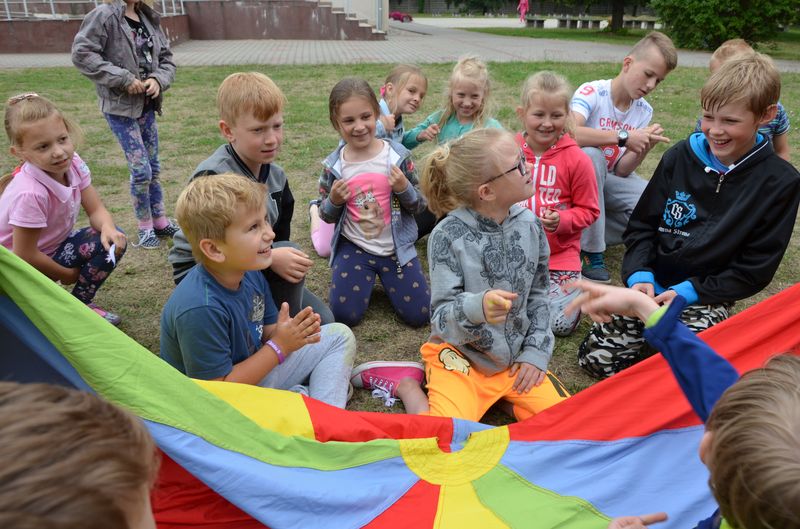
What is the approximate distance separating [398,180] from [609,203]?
1.68 meters

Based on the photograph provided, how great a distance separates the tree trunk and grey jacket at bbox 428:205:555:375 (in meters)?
25.2

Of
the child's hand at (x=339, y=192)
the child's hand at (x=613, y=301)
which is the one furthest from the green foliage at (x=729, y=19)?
the child's hand at (x=613, y=301)

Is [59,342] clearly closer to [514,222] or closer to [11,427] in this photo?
[11,427]

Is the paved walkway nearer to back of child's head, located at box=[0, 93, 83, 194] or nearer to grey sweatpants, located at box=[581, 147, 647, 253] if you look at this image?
grey sweatpants, located at box=[581, 147, 647, 253]

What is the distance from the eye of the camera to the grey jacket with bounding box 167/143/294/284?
2801mm

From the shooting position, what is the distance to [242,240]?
2.24m

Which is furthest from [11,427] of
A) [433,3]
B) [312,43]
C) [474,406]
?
[433,3]

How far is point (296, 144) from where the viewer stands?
6.71 meters

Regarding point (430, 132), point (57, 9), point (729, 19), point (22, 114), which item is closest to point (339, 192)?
point (430, 132)

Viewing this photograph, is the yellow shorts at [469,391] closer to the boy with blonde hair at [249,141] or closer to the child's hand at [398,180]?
the boy with blonde hair at [249,141]

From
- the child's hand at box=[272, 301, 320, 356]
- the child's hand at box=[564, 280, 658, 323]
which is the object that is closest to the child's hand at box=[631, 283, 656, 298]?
the child's hand at box=[564, 280, 658, 323]

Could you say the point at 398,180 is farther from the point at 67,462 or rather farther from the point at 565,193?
the point at 67,462

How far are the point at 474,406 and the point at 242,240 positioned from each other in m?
1.13

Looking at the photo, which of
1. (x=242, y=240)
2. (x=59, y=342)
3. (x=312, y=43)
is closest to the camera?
(x=59, y=342)
